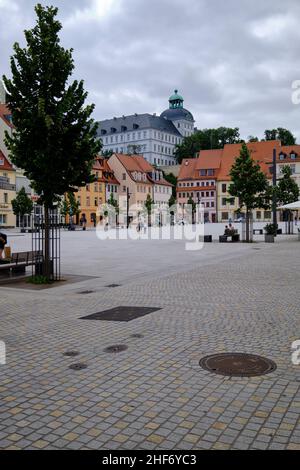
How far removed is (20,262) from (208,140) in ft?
391

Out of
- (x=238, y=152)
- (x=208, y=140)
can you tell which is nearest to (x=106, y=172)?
(x=238, y=152)

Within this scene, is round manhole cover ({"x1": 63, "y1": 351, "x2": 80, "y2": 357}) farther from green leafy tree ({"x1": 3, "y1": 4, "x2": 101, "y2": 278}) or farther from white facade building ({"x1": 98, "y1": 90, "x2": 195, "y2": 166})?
white facade building ({"x1": 98, "y1": 90, "x2": 195, "y2": 166})

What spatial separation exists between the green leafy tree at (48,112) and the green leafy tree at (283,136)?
106039 mm

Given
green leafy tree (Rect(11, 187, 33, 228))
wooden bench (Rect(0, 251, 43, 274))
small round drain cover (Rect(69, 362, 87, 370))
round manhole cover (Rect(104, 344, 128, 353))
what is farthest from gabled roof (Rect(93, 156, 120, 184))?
small round drain cover (Rect(69, 362, 87, 370))

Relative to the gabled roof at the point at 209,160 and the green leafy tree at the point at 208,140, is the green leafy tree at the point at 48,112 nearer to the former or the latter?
the gabled roof at the point at 209,160

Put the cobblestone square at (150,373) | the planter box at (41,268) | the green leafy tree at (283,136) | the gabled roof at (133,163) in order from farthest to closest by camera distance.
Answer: the green leafy tree at (283,136)
the gabled roof at (133,163)
the planter box at (41,268)
the cobblestone square at (150,373)

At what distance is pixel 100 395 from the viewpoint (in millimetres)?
5328

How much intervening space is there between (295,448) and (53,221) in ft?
40.9

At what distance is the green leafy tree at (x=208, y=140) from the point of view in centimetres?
12536

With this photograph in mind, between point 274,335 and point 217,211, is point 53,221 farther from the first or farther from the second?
point 217,211

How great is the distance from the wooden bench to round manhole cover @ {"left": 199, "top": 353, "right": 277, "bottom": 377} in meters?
10.0

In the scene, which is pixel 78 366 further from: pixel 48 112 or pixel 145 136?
pixel 145 136

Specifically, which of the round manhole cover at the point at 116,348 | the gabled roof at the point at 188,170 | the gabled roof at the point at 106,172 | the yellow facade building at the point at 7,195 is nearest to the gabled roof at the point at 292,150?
the gabled roof at the point at 188,170

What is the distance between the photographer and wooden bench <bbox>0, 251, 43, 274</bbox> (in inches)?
607
